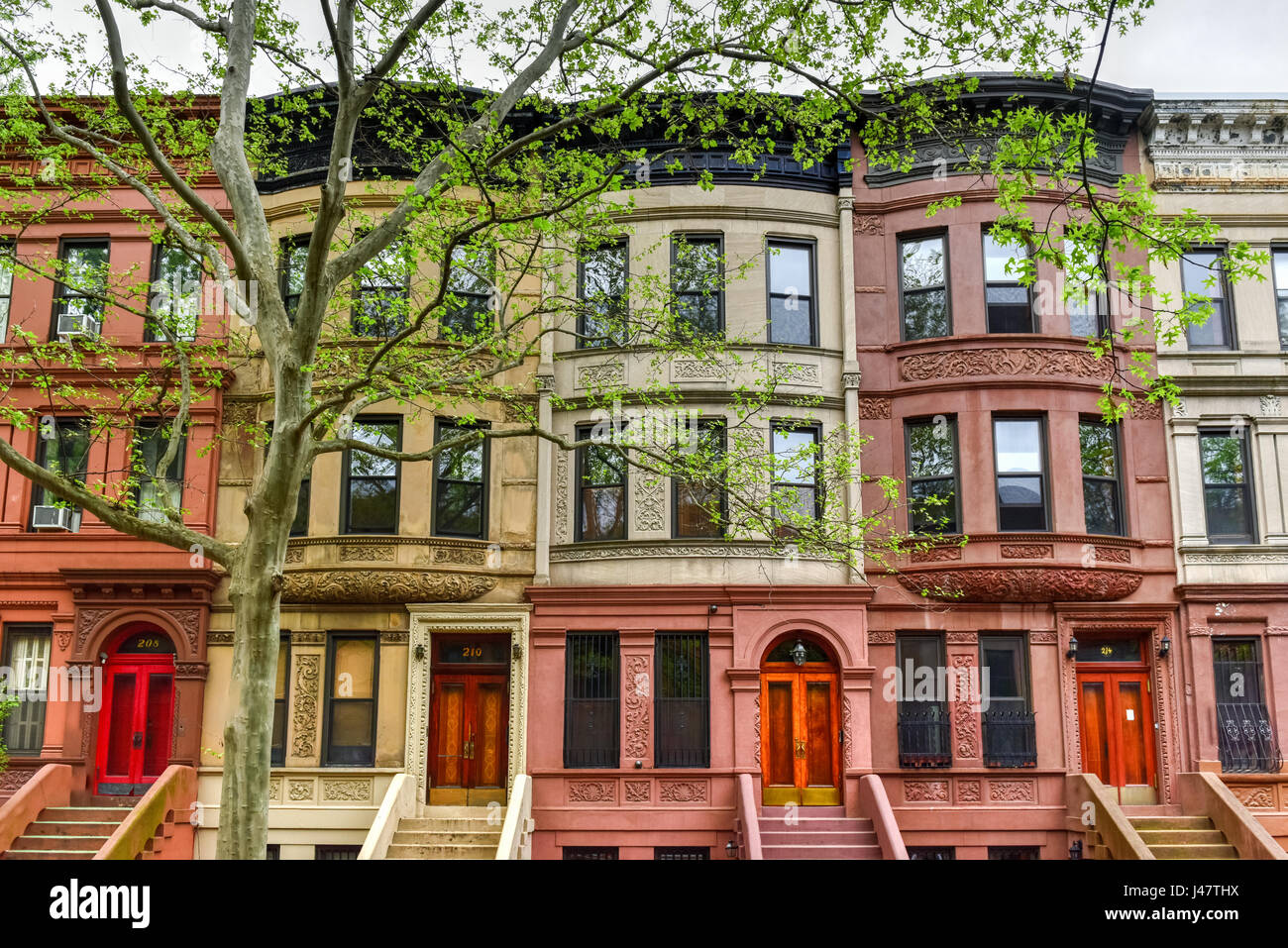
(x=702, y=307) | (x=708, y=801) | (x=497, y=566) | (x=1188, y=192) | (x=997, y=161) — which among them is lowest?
(x=708, y=801)

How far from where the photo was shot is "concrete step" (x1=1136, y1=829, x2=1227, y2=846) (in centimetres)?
1680

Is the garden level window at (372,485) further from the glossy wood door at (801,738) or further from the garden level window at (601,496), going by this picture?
the glossy wood door at (801,738)

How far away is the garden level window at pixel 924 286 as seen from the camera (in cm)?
1970

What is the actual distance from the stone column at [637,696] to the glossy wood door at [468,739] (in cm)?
216

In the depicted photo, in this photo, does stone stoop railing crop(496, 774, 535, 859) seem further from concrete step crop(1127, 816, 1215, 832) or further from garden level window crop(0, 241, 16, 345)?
garden level window crop(0, 241, 16, 345)

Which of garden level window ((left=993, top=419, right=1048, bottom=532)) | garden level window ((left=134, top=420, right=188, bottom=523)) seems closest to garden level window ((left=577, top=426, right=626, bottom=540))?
garden level window ((left=993, top=419, right=1048, bottom=532))

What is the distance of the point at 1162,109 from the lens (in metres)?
19.8

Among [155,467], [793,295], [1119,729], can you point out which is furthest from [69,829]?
[1119,729]

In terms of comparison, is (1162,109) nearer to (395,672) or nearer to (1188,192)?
(1188,192)

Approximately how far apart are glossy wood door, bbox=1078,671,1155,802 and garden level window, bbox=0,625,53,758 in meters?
18.2

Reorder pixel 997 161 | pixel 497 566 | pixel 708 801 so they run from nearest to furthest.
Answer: pixel 997 161 < pixel 708 801 < pixel 497 566

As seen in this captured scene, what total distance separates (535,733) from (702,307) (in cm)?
822

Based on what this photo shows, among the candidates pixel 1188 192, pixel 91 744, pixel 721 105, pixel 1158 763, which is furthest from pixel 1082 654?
pixel 91 744

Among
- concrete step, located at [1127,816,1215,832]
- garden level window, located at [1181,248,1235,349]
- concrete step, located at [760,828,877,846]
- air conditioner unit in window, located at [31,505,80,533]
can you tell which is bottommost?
concrete step, located at [760,828,877,846]
